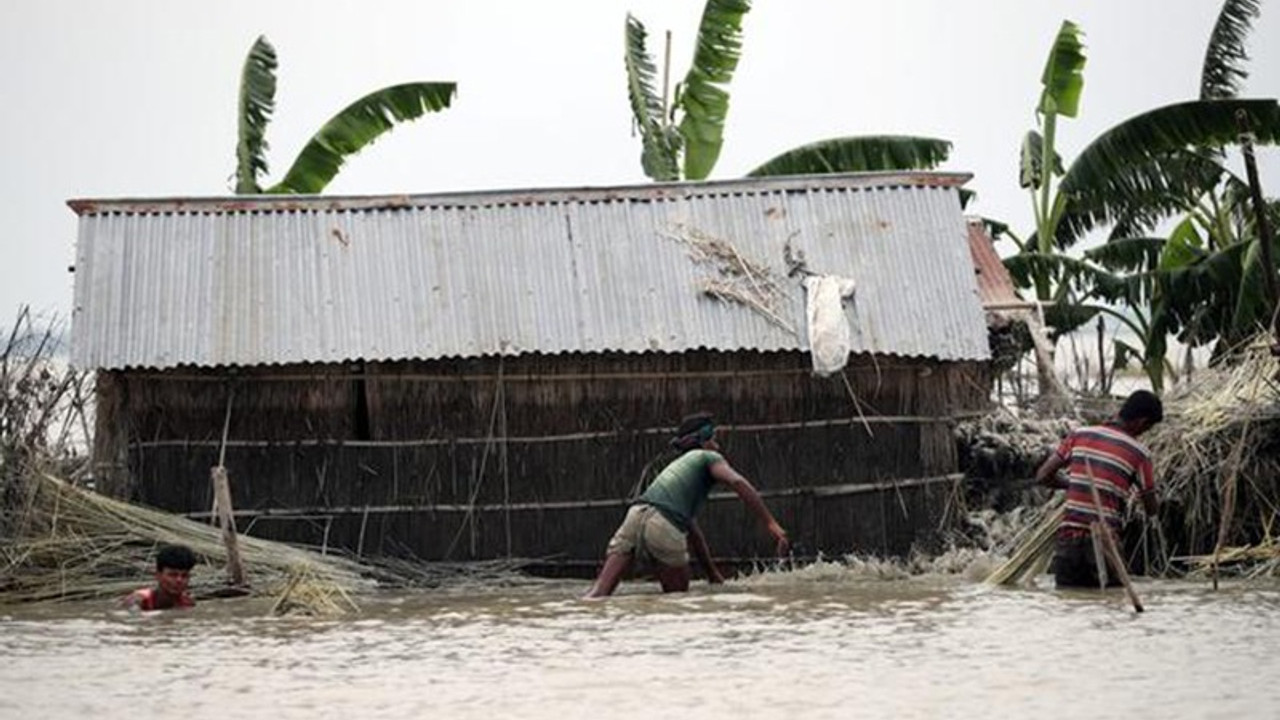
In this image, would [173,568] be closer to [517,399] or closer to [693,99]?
[517,399]

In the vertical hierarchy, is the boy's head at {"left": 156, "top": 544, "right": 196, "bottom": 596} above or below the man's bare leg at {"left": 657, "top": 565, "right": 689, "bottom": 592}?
above

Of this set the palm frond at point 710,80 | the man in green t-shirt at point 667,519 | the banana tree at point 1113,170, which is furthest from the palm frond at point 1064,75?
the man in green t-shirt at point 667,519

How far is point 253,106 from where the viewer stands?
66.5 feet

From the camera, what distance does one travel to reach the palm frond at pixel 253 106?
20.1 m

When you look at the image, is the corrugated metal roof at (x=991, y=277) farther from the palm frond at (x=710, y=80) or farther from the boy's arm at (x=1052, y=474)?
the boy's arm at (x=1052, y=474)

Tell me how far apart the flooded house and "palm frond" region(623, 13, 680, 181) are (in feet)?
15.7

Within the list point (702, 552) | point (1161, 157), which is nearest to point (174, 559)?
point (702, 552)

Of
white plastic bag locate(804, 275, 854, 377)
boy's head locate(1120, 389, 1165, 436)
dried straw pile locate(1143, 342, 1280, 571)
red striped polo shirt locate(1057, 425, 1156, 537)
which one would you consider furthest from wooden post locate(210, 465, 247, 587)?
dried straw pile locate(1143, 342, 1280, 571)

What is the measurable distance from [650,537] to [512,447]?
251 cm

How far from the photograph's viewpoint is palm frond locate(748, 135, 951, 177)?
2055 cm

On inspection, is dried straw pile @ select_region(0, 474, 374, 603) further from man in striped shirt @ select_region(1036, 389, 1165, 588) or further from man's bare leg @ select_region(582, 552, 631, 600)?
man in striped shirt @ select_region(1036, 389, 1165, 588)

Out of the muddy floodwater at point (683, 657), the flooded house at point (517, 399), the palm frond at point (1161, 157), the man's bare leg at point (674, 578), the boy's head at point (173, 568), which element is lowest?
the muddy floodwater at point (683, 657)

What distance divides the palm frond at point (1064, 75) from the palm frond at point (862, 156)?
105 centimetres

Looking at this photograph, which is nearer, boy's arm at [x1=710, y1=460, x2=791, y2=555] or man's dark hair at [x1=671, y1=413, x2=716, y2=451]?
boy's arm at [x1=710, y1=460, x2=791, y2=555]
